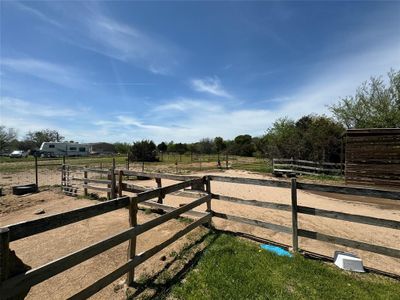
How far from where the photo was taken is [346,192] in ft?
14.5

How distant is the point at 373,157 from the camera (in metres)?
13.9

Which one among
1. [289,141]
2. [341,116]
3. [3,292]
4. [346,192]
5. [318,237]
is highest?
[341,116]

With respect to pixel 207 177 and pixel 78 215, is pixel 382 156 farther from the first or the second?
pixel 78 215

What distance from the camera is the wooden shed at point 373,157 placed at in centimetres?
1326

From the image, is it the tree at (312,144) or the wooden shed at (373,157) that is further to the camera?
the tree at (312,144)

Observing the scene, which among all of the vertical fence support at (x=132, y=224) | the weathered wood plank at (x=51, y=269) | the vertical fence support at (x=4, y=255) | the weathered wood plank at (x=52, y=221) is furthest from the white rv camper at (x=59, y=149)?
the vertical fence support at (x=4, y=255)

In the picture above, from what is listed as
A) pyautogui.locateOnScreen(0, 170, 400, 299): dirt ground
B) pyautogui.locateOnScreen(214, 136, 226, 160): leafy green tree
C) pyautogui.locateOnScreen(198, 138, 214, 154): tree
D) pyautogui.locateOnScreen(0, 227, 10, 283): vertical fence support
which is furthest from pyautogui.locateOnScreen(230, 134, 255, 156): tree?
pyautogui.locateOnScreen(0, 227, 10, 283): vertical fence support

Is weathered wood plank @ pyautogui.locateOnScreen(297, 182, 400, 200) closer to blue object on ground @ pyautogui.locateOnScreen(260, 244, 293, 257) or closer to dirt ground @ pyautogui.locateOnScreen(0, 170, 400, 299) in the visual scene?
blue object on ground @ pyautogui.locateOnScreen(260, 244, 293, 257)

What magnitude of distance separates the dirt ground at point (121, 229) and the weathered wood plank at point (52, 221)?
133cm

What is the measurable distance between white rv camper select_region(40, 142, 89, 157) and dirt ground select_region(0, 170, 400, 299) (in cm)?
4921

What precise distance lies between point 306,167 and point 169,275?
16333 millimetres

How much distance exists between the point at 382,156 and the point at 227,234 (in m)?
11.8

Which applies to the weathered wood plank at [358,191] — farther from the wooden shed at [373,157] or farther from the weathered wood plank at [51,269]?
the wooden shed at [373,157]

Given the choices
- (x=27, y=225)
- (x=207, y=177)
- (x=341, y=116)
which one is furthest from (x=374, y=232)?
(x=341, y=116)
